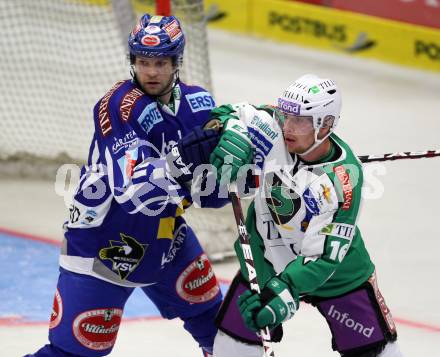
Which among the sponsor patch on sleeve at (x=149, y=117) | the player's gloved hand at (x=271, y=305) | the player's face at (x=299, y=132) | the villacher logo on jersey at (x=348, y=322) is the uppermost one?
the player's face at (x=299, y=132)

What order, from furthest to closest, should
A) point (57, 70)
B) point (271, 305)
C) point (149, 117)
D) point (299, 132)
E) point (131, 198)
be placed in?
point (57, 70), point (149, 117), point (131, 198), point (299, 132), point (271, 305)

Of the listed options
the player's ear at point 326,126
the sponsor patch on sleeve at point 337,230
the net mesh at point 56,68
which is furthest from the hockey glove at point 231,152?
the net mesh at point 56,68

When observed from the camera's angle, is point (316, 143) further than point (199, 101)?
No

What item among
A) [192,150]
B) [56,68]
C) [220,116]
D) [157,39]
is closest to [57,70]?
[56,68]

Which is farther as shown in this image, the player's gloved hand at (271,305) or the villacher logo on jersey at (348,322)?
the villacher logo on jersey at (348,322)

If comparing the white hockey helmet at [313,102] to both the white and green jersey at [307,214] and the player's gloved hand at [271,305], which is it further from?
the player's gloved hand at [271,305]

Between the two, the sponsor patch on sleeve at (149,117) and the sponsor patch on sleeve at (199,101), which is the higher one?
the sponsor patch on sleeve at (149,117)

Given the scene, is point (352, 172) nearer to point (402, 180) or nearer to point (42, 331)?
point (42, 331)

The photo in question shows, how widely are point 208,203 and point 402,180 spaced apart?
376 cm

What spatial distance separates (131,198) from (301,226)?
0.64m

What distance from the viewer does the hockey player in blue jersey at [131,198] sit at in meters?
4.26

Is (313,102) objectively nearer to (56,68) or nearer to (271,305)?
(271,305)

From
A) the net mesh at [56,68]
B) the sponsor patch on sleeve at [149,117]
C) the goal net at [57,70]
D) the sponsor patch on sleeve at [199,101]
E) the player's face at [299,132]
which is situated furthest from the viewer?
the net mesh at [56,68]

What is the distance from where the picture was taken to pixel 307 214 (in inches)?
163
